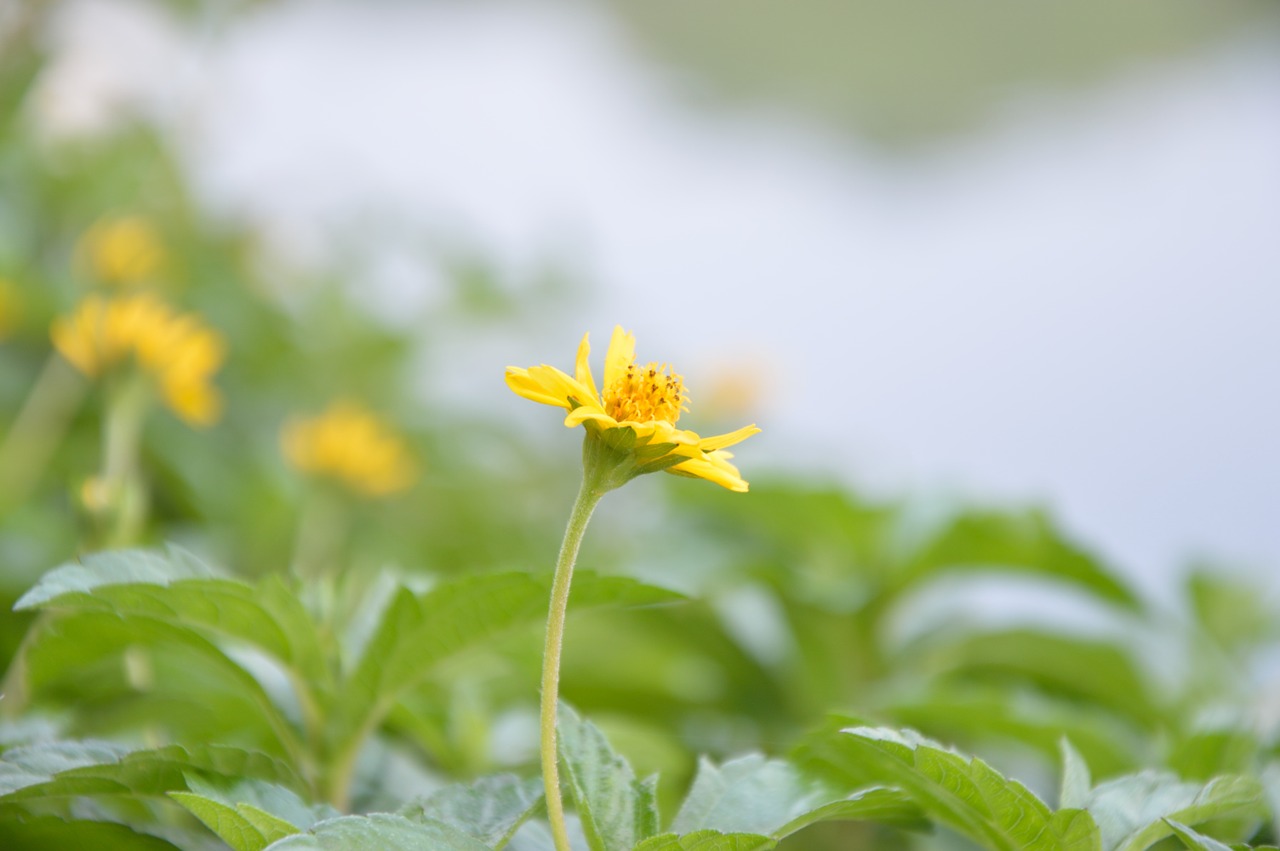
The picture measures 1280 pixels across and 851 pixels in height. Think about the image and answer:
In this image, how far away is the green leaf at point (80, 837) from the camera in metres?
0.36

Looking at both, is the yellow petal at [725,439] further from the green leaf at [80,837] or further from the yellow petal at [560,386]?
the green leaf at [80,837]

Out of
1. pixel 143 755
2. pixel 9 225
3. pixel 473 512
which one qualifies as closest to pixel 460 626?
pixel 143 755

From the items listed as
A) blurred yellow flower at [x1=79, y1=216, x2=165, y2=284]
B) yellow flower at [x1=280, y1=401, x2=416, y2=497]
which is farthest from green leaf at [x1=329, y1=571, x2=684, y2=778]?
blurred yellow flower at [x1=79, y1=216, x2=165, y2=284]

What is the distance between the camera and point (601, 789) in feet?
1.16

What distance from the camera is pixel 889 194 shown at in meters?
2.60

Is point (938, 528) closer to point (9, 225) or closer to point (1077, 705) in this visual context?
point (1077, 705)

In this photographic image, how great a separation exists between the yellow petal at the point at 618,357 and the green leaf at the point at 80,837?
0.71 ft

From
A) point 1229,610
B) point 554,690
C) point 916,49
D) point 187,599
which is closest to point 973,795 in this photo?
point 554,690

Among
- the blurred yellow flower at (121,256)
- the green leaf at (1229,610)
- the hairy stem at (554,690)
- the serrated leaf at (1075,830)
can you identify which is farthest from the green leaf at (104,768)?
the green leaf at (1229,610)

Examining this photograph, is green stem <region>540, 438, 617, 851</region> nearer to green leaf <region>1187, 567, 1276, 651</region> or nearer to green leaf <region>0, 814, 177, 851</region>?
green leaf <region>0, 814, 177, 851</region>

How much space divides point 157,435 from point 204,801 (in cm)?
59

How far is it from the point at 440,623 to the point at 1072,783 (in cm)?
23

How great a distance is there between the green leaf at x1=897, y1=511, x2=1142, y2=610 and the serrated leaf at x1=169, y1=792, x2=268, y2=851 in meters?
0.47

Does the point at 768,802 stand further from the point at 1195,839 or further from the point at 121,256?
the point at 121,256
